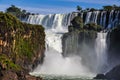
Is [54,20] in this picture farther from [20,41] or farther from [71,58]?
[20,41]

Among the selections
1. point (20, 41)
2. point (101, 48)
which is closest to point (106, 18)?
point (101, 48)

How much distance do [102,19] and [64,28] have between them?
13.8 metres

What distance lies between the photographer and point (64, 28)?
430ft

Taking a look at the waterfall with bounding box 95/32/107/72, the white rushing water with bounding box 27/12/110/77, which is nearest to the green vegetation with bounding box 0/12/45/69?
the white rushing water with bounding box 27/12/110/77

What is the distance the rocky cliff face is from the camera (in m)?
85.6

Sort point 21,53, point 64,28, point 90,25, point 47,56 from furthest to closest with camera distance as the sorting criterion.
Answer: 1. point 64,28
2. point 90,25
3. point 47,56
4. point 21,53

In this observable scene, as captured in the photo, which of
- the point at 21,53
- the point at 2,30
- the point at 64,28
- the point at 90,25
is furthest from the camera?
the point at 64,28

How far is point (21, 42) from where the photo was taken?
92.7 meters

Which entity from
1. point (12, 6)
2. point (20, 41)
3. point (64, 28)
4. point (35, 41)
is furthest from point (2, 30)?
point (12, 6)

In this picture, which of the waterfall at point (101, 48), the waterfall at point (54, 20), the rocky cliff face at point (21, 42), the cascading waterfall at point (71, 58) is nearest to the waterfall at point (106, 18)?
the cascading waterfall at point (71, 58)

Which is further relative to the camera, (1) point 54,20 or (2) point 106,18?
(1) point 54,20

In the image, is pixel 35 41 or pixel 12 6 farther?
pixel 12 6

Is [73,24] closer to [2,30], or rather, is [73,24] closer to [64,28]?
[64,28]

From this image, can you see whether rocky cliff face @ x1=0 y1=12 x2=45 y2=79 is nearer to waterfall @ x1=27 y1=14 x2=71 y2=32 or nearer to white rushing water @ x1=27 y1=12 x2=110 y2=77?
white rushing water @ x1=27 y1=12 x2=110 y2=77
